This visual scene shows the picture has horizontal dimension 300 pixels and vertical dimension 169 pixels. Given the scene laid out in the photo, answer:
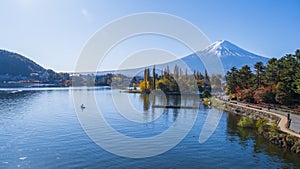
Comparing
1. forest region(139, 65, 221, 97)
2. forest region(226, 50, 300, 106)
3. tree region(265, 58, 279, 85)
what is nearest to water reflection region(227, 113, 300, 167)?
forest region(226, 50, 300, 106)

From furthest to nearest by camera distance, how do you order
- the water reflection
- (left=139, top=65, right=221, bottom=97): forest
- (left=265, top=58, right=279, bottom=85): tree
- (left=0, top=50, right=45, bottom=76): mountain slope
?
(left=0, top=50, right=45, bottom=76): mountain slope
(left=139, top=65, right=221, bottom=97): forest
(left=265, top=58, right=279, bottom=85): tree
the water reflection

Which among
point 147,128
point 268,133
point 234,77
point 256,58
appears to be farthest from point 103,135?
point 256,58

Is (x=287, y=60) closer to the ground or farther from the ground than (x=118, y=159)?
farther from the ground

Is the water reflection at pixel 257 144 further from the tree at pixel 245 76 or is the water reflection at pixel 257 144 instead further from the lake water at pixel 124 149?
the tree at pixel 245 76

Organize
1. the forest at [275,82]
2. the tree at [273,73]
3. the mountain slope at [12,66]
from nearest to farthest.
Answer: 1. the forest at [275,82]
2. the tree at [273,73]
3. the mountain slope at [12,66]

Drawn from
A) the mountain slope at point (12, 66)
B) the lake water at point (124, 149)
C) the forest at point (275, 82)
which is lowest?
the lake water at point (124, 149)

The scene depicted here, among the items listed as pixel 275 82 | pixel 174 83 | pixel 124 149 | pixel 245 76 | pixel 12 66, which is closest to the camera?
pixel 124 149

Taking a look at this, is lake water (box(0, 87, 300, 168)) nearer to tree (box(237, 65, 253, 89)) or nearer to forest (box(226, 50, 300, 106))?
forest (box(226, 50, 300, 106))

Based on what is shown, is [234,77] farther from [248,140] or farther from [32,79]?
[32,79]

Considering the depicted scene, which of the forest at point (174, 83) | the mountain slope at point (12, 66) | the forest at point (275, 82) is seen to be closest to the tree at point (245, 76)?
the forest at point (275, 82)

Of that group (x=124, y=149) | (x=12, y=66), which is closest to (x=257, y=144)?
(x=124, y=149)

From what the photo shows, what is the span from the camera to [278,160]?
913 centimetres

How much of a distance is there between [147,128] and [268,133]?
6.15m

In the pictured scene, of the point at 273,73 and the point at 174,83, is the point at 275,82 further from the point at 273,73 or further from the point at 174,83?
the point at 174,83
